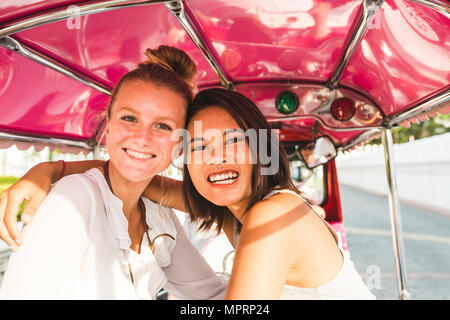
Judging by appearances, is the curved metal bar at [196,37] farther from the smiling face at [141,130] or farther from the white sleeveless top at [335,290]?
the white sleeveless top at [335,290]

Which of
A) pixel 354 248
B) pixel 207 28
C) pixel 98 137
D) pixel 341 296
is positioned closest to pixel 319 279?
pixel 341 296

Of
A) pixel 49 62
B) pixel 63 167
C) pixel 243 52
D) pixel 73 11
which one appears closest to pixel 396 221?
pixel 243 52

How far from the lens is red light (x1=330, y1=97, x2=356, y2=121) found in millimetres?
2342

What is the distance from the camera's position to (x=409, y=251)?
17.3 ft

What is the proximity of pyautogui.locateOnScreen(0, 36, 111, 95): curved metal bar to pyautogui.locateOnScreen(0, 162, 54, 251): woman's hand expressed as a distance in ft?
A: 2.05

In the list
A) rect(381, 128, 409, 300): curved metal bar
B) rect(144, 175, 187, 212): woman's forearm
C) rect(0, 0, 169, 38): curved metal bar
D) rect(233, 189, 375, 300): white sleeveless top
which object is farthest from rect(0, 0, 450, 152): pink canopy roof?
rect(233, 189, 375, 300): white sleeveless top

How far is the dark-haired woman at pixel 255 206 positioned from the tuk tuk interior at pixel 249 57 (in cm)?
43

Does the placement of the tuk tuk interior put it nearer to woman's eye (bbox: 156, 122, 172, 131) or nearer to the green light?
the green light

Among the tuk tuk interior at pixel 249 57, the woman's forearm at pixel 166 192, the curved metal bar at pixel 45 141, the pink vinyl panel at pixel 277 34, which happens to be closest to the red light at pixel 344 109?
the tuk tuk interior at pixel 249 57

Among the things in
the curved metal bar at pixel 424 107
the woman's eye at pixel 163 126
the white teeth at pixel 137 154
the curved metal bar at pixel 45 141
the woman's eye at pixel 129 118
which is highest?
the curved metal bar at pixel 424 107

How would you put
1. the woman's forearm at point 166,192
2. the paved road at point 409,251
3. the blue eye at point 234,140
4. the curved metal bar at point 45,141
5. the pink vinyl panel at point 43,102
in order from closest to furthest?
the blue eye at point 234,140
the pink vinyl panel at point 43,102
the woman's forearm at point 166,192
the curved metal bar at point 45,141
the paved road at point 409,251

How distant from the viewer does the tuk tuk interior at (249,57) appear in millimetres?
1313
